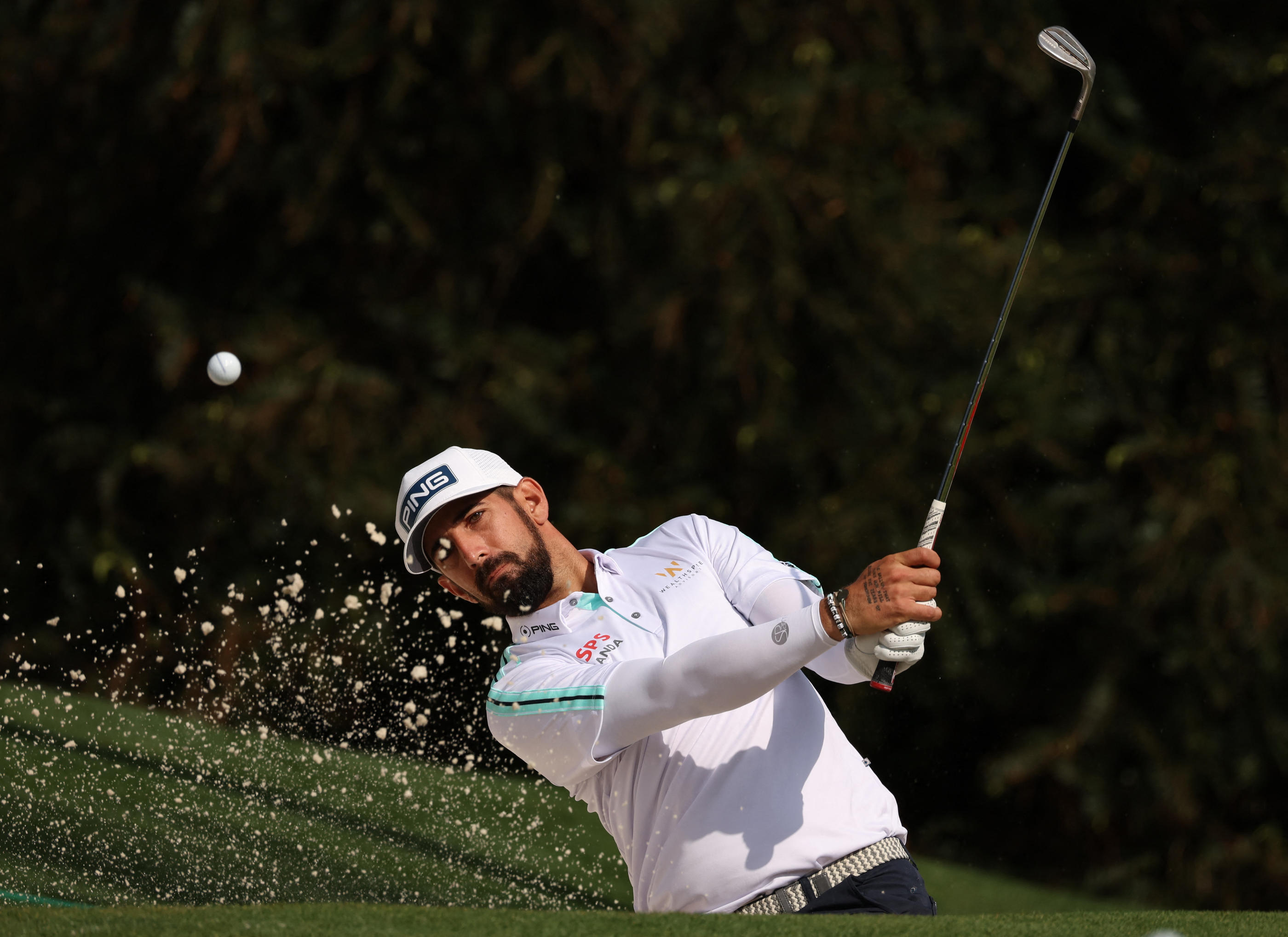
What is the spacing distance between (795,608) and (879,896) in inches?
18.0

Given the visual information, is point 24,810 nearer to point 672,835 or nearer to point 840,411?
point 672,835

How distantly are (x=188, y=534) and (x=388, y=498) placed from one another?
2.84ft

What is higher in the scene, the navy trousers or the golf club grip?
the golf club grip

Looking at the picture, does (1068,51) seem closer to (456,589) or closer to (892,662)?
(892,662)

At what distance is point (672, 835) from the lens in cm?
211

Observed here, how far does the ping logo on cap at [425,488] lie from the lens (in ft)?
7.62

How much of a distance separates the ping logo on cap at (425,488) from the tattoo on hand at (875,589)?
78cm

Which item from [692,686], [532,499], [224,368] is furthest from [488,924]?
[224,368]

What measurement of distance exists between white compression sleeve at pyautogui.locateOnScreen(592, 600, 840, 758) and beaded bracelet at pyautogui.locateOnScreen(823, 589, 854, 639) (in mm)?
18

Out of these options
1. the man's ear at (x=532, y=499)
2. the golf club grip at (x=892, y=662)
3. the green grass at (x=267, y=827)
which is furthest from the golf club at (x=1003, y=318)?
the man's ear at (x=532, y=499)

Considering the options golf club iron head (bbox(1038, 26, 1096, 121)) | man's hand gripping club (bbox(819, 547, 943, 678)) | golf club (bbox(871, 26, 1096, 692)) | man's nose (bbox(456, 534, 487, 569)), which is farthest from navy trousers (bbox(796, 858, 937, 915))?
golf club iron head (bbox(1038, 26, 1096, 121))

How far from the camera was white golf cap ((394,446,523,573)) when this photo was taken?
7.60 ft

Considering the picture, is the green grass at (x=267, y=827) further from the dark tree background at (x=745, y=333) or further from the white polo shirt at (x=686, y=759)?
the dark tree background at (x=745, y=333)

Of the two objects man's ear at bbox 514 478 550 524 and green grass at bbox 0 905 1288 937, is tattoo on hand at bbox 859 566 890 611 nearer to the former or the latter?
green grass at bbox 0 905 1288 937
